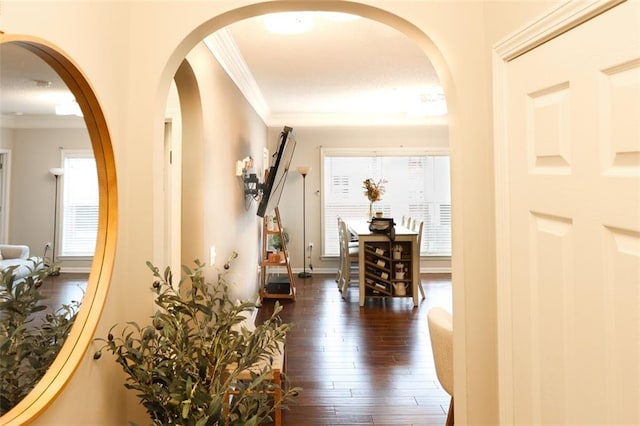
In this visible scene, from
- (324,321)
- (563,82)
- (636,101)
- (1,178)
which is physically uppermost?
(563,82)

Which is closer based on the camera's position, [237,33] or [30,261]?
[30,261]

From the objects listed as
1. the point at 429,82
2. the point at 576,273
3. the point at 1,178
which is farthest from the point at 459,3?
the point at 429,82

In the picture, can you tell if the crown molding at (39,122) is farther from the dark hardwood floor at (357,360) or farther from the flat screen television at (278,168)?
the flat screen television at (278,168)

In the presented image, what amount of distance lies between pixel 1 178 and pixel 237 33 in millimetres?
2539

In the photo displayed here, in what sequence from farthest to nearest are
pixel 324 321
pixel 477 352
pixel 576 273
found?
1. pixel 324 321
2. pixel 477 352
3. pixel 576 273

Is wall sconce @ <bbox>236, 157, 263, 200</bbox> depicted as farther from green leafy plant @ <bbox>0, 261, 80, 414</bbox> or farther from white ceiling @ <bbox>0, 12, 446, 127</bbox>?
green leafy plant @ <bbox>0, 261, 80, 414</bbox>

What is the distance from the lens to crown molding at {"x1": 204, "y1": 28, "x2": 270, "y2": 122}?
9.07 ft

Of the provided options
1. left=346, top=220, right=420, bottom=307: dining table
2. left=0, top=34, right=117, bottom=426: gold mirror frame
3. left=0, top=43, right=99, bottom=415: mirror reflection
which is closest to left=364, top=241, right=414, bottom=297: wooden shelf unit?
left=346, top=220, right=420, bottom=307: dining table

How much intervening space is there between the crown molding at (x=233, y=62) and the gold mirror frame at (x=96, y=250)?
1.73 meters

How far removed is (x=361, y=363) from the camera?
3.19m

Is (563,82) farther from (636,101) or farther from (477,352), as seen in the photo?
(477,352)

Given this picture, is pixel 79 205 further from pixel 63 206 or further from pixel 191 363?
pixel 191 363

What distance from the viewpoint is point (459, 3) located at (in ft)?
4.45

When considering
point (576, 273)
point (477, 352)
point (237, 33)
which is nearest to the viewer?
point (576, 273)
